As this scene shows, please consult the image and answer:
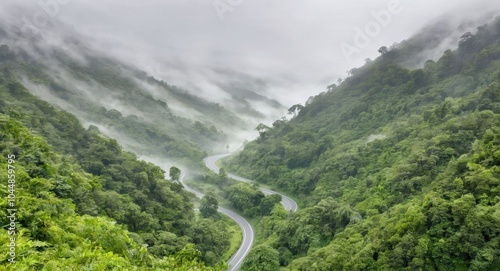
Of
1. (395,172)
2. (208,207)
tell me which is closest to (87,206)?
(208,207)

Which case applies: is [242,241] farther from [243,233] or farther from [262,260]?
[262,260]

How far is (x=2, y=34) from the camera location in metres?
164

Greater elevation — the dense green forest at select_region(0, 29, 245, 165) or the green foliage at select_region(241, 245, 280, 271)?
the dense green forest at select_region(0, 29, 245, 165)

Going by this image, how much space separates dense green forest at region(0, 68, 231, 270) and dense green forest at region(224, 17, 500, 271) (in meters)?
12.6

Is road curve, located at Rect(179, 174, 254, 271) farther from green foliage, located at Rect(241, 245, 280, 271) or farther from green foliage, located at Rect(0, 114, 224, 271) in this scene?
green foliage, located at Rect(0, 114, 224, 271)

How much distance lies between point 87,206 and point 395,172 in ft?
125

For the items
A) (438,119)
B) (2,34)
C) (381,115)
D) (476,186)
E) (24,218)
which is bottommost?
(476,186)

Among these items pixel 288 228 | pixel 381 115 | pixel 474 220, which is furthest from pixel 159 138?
pixel 474 220

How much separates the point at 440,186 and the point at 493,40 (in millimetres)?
77063

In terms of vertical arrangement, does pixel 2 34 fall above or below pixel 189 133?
above

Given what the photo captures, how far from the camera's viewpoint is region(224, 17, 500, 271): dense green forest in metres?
28.0

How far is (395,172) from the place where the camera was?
151 ft

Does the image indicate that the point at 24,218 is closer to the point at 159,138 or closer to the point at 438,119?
the point at 438,119

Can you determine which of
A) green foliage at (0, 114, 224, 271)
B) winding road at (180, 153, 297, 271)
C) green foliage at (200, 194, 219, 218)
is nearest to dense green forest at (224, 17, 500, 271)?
winding road at (180, 153, 297, 271)
